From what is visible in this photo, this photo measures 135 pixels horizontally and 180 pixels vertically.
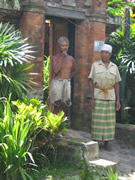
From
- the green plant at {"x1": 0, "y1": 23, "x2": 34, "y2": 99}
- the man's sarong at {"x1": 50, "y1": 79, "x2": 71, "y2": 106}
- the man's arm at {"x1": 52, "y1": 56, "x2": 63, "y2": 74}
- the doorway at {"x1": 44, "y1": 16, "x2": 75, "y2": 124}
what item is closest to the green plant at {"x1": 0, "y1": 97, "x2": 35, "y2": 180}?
the green plant at {"x1": 0, "y1": 23, "x2": 34, "y2": 99}

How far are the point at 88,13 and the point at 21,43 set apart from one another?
A: 2.27 metres

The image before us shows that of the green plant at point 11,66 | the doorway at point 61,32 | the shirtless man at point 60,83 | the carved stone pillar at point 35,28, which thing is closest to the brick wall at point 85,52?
the doorway at point 61,32

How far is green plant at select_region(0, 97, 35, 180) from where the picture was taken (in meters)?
5.04

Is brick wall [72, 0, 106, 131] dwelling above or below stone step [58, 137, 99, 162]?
above

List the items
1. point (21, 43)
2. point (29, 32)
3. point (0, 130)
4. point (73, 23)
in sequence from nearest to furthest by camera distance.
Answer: point (0, 130)
point (21, 43)
point (29, 32)
point (73, 23)

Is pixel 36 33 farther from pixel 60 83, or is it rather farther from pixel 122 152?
pixel 122 152

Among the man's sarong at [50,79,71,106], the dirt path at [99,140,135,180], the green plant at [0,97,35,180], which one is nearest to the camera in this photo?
the green plant at [0,97,35,180]

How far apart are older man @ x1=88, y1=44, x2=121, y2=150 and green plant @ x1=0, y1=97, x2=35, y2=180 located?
221cm

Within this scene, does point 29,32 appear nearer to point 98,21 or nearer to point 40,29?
point 40,29

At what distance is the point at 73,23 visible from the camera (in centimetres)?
793

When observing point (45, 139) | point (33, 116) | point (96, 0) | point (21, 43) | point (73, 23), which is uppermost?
point (96, 0)

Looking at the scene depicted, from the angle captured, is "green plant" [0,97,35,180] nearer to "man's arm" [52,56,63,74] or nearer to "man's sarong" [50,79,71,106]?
"man's sarong" [50,79,71,106]

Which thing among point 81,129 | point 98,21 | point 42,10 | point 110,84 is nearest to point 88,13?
point 98,21

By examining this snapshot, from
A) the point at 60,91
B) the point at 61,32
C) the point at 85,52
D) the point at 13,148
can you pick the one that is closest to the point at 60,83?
the point at 60,91
